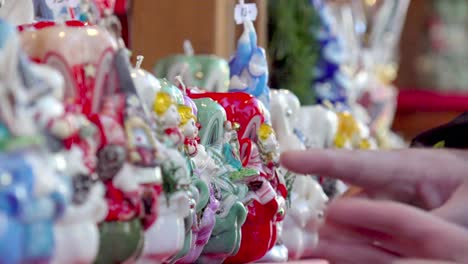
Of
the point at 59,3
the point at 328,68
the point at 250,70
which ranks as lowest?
the point at 328,68

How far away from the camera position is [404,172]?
1.78 feet

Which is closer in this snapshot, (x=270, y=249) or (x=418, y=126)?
(x=270, y=249)

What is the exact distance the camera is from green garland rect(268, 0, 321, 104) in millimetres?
1672

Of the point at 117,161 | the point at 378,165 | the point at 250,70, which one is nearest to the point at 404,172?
the point at 378,165

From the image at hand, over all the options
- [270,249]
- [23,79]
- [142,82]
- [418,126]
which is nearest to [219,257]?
[270,249]

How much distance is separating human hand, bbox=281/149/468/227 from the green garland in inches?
43.8

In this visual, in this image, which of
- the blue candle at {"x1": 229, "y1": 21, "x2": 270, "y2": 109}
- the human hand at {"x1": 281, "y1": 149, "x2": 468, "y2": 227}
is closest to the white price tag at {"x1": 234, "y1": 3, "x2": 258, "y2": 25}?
the blue candle at {"x1": 229, "y1": 21, "x2": 270, "y2": 109}

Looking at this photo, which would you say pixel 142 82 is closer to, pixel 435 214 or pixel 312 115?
pixel 435 214

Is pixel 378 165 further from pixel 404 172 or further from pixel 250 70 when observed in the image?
pixel 250 70

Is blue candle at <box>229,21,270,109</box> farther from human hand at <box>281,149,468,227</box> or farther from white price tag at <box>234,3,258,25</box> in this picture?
human hand at <box>281,149,468,227</box>

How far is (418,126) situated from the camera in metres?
2.89

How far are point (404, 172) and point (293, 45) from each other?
116cm

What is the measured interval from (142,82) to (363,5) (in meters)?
1.24

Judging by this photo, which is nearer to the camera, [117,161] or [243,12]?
[117,161]
